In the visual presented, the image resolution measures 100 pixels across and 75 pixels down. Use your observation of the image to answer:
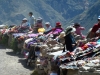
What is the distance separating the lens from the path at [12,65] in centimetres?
1230

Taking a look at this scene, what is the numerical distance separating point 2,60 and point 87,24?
264ft

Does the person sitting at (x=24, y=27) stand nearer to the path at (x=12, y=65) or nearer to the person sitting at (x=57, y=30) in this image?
the path at (x=12, y=65)

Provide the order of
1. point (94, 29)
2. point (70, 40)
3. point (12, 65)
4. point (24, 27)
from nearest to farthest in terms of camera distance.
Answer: point (70, 40)
point (94, 29)
point (12, 65)
point (24, 27)

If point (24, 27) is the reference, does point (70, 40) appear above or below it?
below

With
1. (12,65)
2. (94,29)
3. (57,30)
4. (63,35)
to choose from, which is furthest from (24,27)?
(94,29)

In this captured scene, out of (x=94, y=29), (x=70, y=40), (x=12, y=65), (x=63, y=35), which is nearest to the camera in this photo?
(x=70, y=40)

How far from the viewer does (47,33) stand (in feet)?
52.5

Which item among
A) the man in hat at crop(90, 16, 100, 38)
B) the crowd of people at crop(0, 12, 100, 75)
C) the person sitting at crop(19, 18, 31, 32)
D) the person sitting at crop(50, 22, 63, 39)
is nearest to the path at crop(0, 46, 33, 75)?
the crowd of people at crop(0, 12, 100, 75)

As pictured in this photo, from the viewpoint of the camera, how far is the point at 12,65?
13469mm

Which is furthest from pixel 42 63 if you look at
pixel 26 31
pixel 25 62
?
pixel 26 31

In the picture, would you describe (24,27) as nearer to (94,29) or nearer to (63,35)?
(63,35)

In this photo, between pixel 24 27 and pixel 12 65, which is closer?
pixel 12 65

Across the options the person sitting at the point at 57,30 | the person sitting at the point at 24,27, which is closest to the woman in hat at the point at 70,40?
the person sitting at the point at 57,30

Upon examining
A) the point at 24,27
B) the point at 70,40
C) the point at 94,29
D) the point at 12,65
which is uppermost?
the point at 24,27
